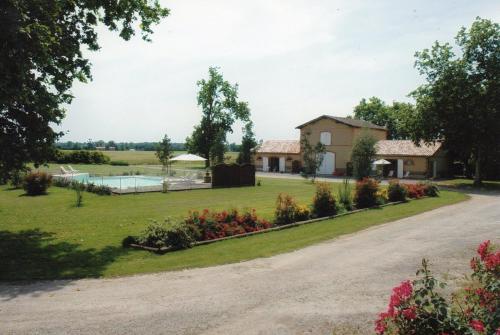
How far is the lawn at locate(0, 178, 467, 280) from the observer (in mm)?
10969

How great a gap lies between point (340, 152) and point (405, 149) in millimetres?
7762

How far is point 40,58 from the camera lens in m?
11.3

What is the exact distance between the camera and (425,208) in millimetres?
22656

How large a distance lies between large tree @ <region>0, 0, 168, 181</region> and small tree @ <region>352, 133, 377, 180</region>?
21831mm

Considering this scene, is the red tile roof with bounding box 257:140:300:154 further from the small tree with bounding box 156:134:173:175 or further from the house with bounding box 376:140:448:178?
the small tree with bounding box 156:134:173:175

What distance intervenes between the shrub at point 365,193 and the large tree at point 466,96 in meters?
19.0

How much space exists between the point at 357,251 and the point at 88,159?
64718mm

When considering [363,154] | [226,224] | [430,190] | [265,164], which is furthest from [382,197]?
[265,164]

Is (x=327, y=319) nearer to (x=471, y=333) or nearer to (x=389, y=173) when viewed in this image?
(x=471, y=333)

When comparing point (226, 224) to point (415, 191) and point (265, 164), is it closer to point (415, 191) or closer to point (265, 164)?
point (415, 191)

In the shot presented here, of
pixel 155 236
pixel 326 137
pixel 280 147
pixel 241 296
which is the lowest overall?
pixel 241 296

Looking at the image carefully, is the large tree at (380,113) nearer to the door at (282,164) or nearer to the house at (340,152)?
the house at (340,152)

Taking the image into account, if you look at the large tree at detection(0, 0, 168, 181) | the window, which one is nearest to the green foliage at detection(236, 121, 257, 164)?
the window

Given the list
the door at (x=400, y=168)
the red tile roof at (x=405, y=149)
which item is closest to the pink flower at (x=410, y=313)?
the red tile roof at (x=405, y=149)
